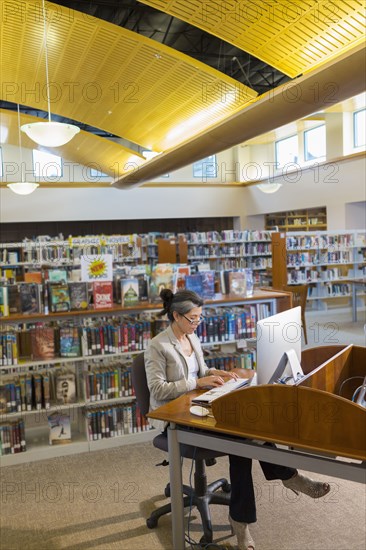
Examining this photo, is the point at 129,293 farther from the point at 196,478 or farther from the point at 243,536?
the point at 243,536

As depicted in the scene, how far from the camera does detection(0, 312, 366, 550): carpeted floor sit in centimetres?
301

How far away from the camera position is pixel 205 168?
16875 mm

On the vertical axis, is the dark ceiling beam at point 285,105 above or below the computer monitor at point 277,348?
above

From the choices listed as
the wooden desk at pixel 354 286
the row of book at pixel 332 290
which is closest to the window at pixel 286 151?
the row of book at pixel 332 290

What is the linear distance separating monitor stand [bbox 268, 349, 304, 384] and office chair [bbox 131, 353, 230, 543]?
0.62 metres

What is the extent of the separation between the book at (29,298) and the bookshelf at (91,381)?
10cm

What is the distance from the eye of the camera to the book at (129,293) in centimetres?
464

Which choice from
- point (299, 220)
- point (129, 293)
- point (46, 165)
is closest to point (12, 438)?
point (129, 293)

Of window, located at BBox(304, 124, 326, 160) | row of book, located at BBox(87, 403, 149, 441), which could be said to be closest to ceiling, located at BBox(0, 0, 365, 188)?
window, located at BBox(304, 124, 326, 160)

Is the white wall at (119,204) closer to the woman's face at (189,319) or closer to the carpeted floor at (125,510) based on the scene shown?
the carpeted floor at (125,510)

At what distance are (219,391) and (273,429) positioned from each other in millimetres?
667

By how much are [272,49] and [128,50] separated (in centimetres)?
264

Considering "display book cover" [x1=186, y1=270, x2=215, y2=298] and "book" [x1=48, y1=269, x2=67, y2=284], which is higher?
"book" [x1=48, y1=269, x2=67, y2=284]

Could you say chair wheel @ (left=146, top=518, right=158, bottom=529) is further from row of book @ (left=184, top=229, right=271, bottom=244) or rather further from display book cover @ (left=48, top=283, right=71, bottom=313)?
row of book @ (left=184, top=229, right=271, bottom=244)
